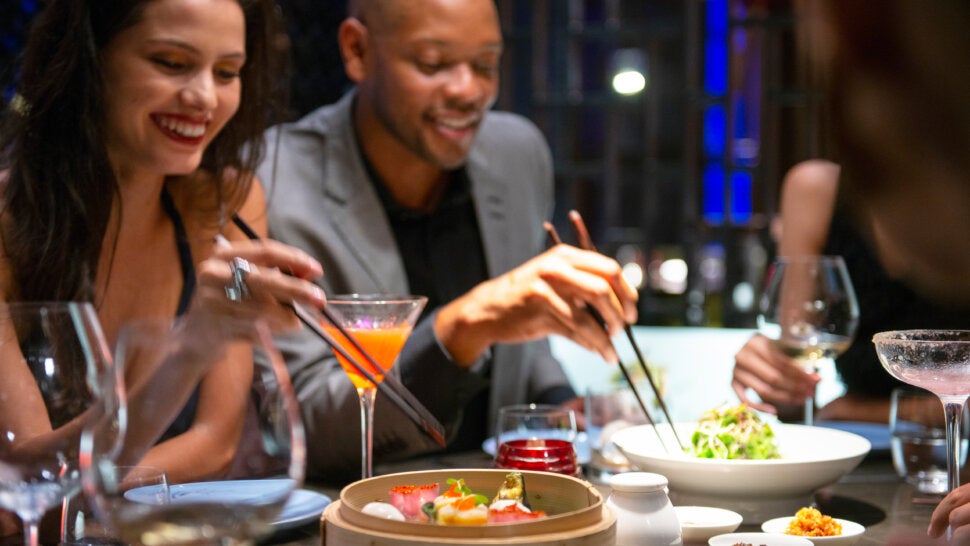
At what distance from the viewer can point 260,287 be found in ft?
5.08

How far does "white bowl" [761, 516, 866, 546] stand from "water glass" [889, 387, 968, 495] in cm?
40

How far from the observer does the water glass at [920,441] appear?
187 centimetres

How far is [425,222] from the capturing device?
297 centimetres

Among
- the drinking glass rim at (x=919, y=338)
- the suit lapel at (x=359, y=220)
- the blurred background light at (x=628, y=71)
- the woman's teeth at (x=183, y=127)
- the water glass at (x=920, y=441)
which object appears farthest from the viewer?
the blurred background light at (x=628, y=71)

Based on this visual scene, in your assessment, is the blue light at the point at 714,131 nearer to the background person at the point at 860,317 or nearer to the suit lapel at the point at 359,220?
the background person at the point at 860,317

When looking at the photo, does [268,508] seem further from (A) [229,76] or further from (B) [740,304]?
(B) [740,304]

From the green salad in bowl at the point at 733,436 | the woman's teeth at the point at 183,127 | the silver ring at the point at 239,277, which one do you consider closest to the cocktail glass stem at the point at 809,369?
the green salad in bowl at the point at 733,436

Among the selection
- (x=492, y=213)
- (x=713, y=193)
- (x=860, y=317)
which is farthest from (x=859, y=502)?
(x=713, y=193)

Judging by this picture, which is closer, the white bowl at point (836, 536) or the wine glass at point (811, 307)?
the white bowl at point (836, 536)

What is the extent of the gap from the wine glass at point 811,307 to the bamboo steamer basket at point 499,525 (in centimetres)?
96

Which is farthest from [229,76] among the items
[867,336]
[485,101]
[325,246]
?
[867,336]

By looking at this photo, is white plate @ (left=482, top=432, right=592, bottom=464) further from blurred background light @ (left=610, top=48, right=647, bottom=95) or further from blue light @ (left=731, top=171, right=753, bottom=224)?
blurred background light @ (left=610, top=48, right=647, bottom=95)

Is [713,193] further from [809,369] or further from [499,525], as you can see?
[499,525]

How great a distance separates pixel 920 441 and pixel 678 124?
594 centimetres
